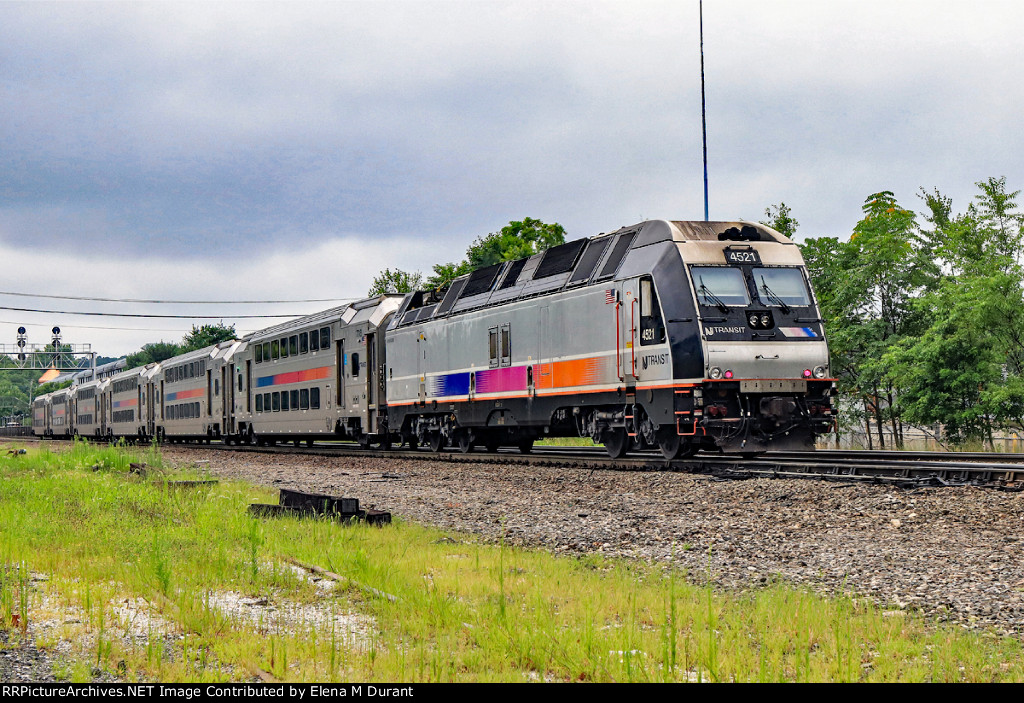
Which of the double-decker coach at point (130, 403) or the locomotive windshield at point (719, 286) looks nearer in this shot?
the locomotive windshield at point (719, 286)

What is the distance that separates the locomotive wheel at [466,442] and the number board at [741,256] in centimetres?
900

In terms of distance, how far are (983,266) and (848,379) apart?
6481 millimetres

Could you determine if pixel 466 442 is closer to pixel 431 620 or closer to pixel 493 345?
pixel 493 345

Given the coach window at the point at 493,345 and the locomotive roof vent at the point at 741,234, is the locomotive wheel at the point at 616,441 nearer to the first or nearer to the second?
the coach window at the point at 493,345

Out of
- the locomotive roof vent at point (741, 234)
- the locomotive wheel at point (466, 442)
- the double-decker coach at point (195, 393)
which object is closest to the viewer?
the locomotive roof vent at point (741, 234)

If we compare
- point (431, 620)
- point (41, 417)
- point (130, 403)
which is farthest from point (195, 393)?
point (41, 417)

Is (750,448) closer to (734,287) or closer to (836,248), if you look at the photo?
(734,287)

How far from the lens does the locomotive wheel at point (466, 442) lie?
2284cm

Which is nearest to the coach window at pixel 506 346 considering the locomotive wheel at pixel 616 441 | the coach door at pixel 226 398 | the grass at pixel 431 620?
the locomotive wheel at pixel 616 441

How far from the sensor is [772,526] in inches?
388

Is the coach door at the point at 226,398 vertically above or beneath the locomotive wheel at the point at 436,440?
above

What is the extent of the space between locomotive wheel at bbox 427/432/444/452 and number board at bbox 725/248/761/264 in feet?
33.2

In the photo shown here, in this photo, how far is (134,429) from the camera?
5275cm

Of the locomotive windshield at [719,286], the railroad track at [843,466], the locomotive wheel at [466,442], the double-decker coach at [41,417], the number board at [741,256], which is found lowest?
the railroad track at [843,466]
